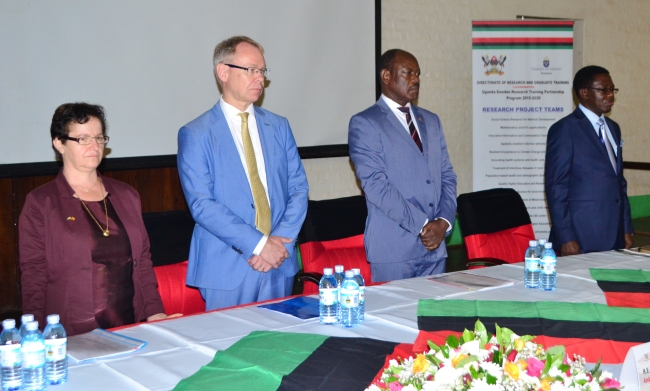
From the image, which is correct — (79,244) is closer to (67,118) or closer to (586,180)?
(67,118)

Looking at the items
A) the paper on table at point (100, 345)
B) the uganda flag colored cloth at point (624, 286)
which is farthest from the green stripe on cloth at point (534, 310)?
the paper on table at point (100, 345)

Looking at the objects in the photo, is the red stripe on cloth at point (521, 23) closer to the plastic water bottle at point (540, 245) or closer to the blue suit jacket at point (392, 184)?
the blue suit jacket at point (392, 184)

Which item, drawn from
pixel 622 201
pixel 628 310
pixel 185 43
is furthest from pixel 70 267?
pixel 622 201

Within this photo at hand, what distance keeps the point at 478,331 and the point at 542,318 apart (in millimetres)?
1066

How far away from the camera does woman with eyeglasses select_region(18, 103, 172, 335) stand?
254cm

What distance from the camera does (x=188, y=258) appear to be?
10.4 ft

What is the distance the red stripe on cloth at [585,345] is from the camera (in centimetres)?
214

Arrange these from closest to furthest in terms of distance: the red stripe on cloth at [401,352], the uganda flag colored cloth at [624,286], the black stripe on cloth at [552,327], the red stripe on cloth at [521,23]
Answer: the red stripe on cloth at [401,352] < the black stripe on cloth at [552,327] < the uganda flag colored cloth at [624,286] < the red stripe on cloth at [521,23]

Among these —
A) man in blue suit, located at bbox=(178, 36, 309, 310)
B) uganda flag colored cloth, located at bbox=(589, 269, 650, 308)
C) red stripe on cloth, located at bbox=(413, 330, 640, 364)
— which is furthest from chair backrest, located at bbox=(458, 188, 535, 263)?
red stripe on cloth, located at bbox=(413, 330, 640, 364)

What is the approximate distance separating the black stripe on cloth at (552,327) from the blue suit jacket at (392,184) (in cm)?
111

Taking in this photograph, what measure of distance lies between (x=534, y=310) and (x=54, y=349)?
1.60 meters

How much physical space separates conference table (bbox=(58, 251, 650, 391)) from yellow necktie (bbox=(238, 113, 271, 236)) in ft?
1.86

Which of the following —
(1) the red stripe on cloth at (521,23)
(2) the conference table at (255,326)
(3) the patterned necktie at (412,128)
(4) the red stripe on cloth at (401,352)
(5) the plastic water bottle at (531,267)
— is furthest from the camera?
(1) the red stripe on cloth at (521,23)

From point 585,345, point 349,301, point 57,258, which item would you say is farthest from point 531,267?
point 57,258
